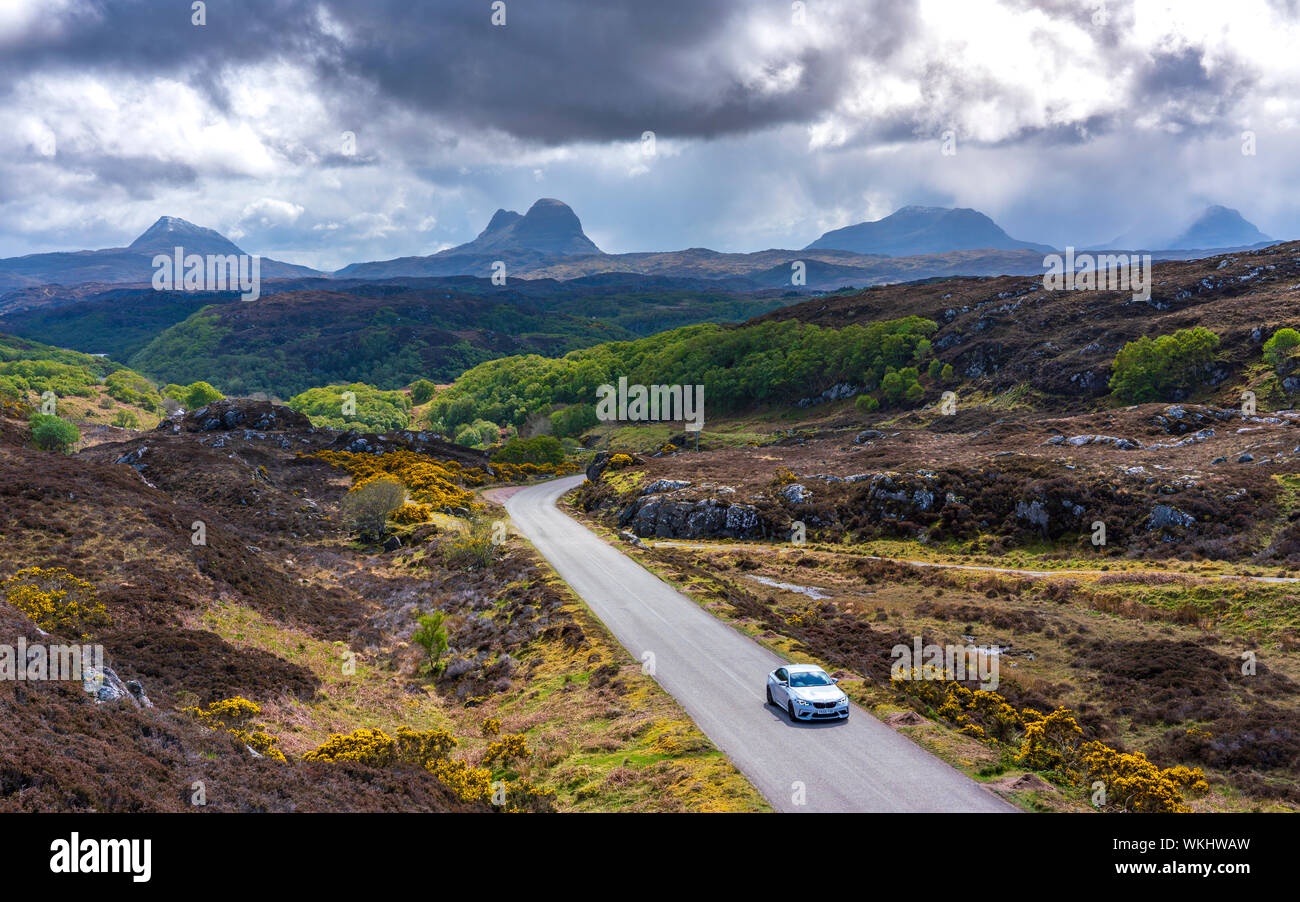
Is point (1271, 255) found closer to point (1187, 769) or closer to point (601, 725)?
point (1187, 769)

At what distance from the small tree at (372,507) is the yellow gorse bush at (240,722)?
3962 cm

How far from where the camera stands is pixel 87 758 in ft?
46.7

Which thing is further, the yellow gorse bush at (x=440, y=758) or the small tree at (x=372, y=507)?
the small tree at (x=372, y=507)

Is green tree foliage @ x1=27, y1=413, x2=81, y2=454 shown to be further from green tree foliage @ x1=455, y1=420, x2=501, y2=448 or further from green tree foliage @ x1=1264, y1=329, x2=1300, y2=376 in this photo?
green tree foliage @ x1=1264, y1=329, x2=1300, y2=376

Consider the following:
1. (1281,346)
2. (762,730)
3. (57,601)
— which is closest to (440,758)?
(762,730)

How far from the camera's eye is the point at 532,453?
4471 inches

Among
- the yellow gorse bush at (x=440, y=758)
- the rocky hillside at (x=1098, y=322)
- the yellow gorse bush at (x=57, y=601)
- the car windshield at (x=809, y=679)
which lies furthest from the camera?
Answer: the rocky hillside at (x=1098, y=322)

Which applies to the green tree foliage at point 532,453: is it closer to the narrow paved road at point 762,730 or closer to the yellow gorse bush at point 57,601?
the narrow paved road at point 762,730

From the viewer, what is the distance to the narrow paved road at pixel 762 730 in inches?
683

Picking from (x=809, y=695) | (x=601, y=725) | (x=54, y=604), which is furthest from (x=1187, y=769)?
(x=54, y=604)

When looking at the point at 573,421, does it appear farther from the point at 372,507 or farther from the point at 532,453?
the point at 372,507

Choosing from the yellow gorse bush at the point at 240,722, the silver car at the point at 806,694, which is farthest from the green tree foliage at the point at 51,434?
the silver car at the point at 806,694

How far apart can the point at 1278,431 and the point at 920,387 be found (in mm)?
66516

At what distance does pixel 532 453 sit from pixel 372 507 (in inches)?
2032
